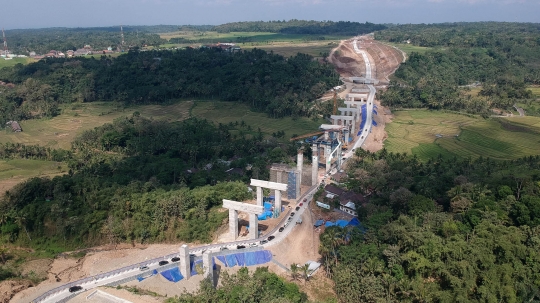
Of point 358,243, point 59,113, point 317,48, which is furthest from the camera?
point 317,48

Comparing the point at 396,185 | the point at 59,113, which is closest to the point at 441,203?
the point at 396,185

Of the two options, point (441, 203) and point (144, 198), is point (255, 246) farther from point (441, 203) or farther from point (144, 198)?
point (441, 203)

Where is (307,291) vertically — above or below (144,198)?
below

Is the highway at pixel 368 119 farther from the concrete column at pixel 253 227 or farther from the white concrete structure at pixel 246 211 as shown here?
the white concrete structure at pixel 246 211

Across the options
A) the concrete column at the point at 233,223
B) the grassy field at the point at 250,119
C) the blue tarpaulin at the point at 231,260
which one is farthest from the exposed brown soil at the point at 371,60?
the blue tarpaulin at the point at 231,260

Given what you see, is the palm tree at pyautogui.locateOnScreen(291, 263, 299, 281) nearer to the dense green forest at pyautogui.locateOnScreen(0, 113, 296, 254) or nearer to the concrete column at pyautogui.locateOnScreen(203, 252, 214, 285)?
the concrete column at pyautogui.locateOnScreen(203, 252, 214, 285)

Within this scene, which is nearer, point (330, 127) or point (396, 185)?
point (396, 185)
